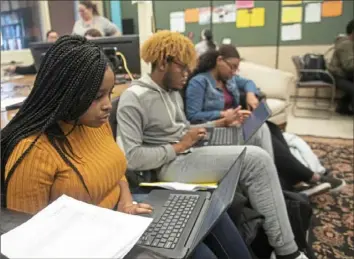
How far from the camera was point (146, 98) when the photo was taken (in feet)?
5.04

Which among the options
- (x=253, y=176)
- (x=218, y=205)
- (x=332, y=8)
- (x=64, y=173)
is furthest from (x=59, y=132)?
(x=332, y=8)

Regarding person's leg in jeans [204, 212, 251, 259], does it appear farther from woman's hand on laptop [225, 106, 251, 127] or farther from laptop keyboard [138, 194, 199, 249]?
woman's hand on laptop [225, 106, 251, 127]

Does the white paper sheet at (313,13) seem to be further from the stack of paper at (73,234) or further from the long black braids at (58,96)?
the stack of paper at (73,234)

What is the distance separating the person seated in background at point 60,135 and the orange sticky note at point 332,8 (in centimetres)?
433

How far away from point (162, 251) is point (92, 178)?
29 cm

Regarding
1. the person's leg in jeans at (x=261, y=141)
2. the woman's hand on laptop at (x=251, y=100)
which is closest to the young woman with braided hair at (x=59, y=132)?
the person's leg in jeans at (x=261, y=141)

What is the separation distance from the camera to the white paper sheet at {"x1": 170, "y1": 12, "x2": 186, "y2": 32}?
5246 mm

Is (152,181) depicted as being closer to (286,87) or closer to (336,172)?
(336,172)

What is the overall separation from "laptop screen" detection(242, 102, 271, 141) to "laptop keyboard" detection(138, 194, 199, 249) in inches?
28.0

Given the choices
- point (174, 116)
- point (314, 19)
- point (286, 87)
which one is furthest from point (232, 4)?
point (174, 116)

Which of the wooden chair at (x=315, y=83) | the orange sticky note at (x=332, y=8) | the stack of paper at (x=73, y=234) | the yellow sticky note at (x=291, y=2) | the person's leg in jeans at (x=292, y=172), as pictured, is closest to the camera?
the stack of paper at (x=73, y=234)

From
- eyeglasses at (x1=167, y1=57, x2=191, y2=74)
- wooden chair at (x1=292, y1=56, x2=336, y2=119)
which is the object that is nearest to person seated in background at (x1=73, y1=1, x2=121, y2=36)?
wooden chair at (x1=292, y1=56, x2=336, y2=119)

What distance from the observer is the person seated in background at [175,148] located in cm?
150

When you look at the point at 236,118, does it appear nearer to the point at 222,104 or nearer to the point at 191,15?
the point at 222,104
